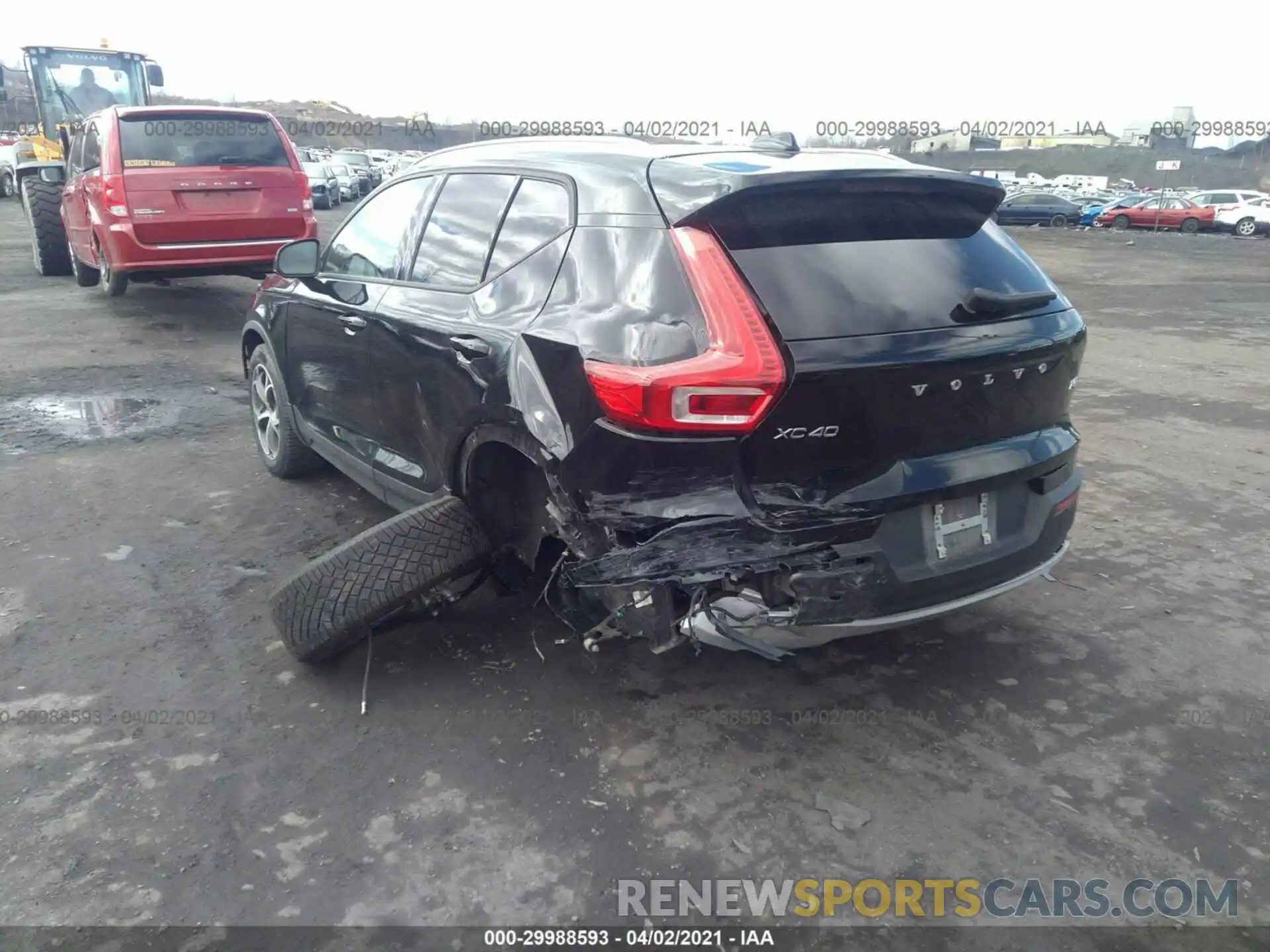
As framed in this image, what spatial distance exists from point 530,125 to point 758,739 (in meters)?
22.9

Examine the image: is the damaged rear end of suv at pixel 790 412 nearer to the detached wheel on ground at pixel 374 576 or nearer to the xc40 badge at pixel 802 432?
the xc40 badge at pixel 802 432

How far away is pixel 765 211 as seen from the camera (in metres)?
2.72

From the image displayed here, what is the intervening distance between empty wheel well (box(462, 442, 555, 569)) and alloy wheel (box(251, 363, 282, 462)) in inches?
88.6

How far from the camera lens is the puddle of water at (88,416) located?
20.2 ft

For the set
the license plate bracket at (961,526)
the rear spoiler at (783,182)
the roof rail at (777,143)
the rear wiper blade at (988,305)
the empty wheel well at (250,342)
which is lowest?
the license plate bracket at (961,526)

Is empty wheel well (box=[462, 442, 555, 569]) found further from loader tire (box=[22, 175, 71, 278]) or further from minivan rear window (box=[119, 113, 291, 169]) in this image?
loader tire (box=[22, 175, 71, 278])

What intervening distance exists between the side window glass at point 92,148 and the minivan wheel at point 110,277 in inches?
33.5

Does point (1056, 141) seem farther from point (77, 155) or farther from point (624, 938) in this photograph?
point (624, 938)

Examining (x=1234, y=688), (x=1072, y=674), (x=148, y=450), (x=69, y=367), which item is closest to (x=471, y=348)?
(x=1072, y=674)

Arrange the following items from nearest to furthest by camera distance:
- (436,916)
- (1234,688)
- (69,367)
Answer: (436,916), (1234,688), (69,367)

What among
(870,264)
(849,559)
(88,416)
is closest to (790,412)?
(849,559)

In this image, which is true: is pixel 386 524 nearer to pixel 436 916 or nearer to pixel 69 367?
pixel 436 916

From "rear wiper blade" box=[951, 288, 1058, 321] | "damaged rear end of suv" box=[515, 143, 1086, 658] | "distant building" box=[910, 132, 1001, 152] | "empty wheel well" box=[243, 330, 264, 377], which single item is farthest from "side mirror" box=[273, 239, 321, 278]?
"distant building" box=[910, 132, 1001, 152]

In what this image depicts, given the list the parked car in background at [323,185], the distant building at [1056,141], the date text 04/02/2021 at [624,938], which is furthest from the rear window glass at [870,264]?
the distant building at [1056,141]
